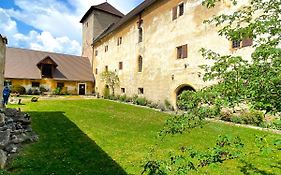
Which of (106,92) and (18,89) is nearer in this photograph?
(18,89)

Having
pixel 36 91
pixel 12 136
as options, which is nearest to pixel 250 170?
pixel 12 136

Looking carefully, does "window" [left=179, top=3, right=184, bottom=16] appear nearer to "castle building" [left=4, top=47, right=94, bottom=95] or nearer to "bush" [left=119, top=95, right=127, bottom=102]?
"bush" [left=119, top=95, right=127, bottom=102]

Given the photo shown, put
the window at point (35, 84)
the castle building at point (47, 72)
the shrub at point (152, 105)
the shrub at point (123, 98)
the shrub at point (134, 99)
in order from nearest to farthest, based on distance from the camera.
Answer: the shrub at point (152, 105)
the shrub at point (134, 99)
the shrub at point (123, 98)
the castle building at point (47, 72)
the window at point (35, 84)

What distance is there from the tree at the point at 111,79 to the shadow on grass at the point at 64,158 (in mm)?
21302

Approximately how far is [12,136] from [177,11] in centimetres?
1661

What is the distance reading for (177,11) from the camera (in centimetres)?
1991

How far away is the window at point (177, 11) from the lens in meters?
19.5

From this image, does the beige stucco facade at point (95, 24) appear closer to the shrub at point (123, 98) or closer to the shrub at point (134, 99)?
the shrub at point (123, 98)

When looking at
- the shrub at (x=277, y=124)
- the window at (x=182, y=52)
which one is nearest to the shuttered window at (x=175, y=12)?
the window at (x=182, y=52)

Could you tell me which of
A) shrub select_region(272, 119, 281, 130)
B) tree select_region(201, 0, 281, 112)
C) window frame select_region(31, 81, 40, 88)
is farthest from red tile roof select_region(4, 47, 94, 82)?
shrub select_region(272, 119, 281, 130)

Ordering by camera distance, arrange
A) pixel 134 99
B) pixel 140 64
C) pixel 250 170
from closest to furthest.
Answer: pixel 250 170 → pixel 134 99 → pixel 140 64

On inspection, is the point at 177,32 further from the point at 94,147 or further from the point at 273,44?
the point at 273,44

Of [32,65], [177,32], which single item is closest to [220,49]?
[177,32]

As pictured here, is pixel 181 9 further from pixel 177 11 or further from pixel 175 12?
pixel 175 12
